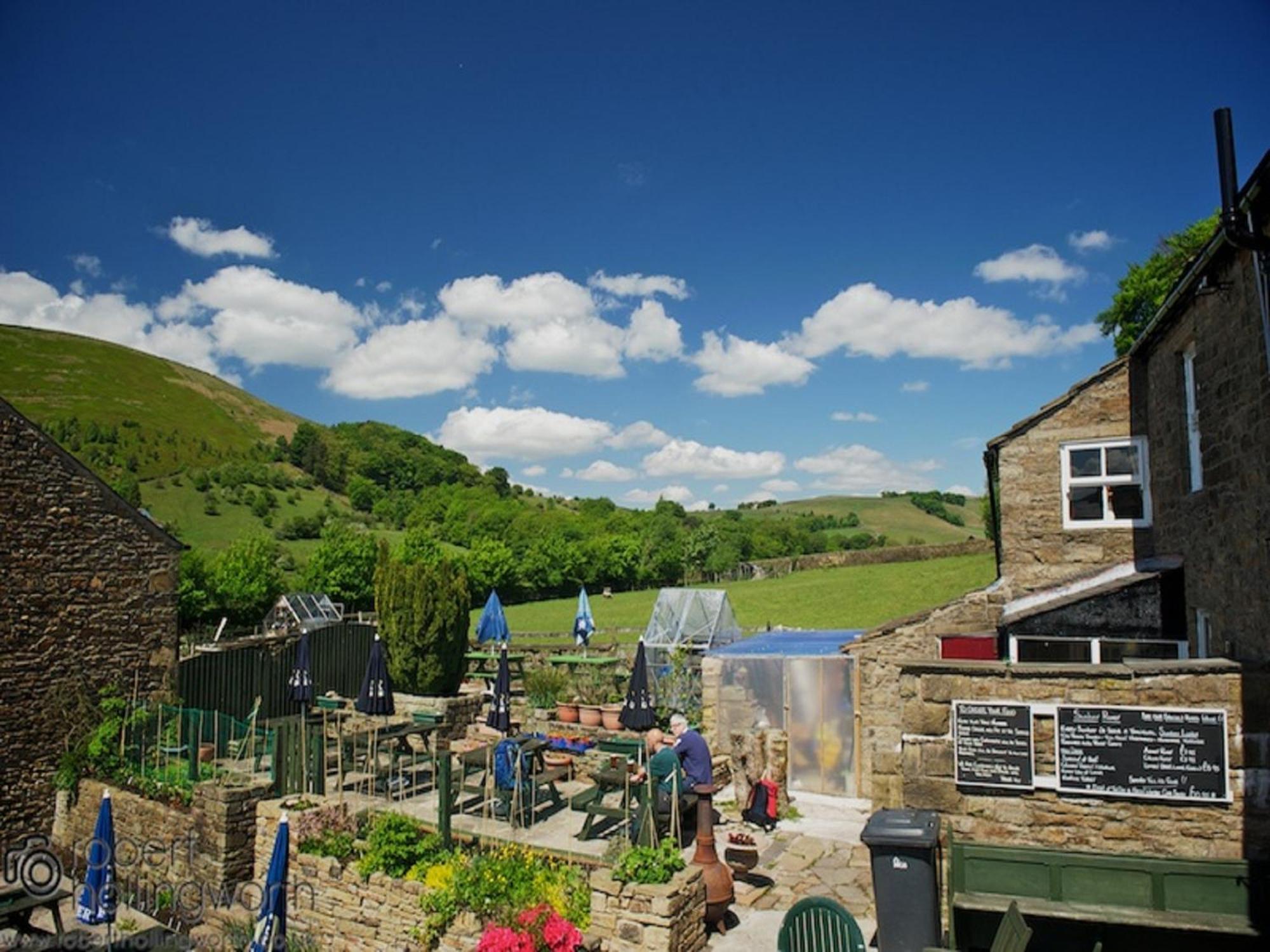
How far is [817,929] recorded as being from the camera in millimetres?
7082

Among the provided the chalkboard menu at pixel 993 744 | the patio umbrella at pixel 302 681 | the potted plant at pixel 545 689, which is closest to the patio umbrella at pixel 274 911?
the chalkboard menu at pixel 993 744

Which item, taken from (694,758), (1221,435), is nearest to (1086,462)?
(1221,435)

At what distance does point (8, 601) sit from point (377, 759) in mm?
7668

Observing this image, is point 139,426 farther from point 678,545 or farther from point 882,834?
point 882,834

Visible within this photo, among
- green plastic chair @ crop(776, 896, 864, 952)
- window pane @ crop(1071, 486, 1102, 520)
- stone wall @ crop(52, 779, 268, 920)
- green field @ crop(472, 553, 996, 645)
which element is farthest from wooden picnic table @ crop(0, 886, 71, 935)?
green field @ crop(472, 553, 996, 645)

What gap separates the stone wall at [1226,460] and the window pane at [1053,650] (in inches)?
61.7

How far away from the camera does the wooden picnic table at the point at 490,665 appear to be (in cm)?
2380

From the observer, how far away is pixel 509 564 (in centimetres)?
6262

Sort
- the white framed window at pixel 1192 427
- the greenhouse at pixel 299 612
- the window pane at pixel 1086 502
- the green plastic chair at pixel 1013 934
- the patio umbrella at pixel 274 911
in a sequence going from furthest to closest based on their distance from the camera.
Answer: the greenhouse at pixel 299 612
the window pane at pixel 1086 502
the white framed window at pixel 1192 427
the patio umbrella at pixel 274 911
the green plastic chair at pixel 1013 934

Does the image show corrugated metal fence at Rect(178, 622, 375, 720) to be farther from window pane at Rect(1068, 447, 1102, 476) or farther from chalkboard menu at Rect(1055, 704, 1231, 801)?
chalkboard menu at Rect(1055, 704, 1231, 801)

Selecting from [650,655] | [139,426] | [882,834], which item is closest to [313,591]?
[650,655]

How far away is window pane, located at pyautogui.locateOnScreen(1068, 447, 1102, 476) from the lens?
43.2 ft

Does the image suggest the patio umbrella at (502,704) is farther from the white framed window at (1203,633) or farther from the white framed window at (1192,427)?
the white framed window at (1192,427)

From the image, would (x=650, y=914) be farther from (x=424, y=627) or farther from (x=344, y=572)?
(x=344, y=572)
